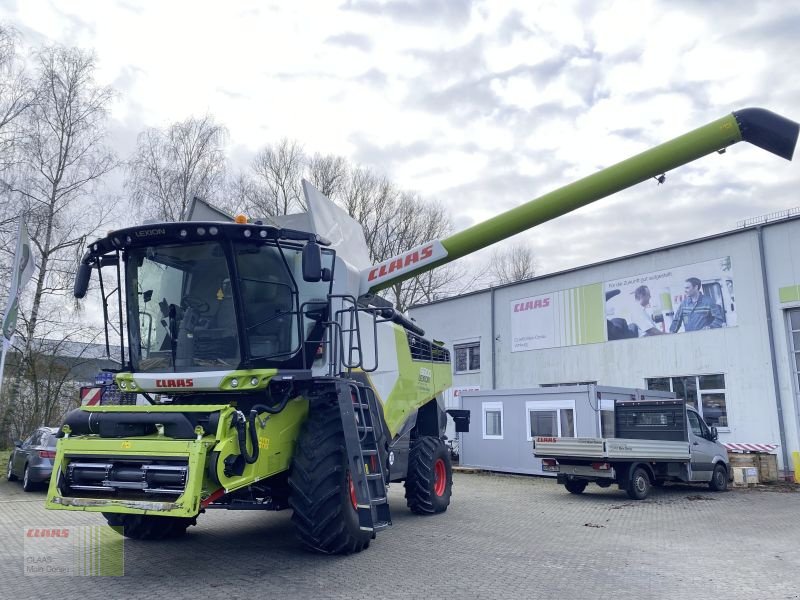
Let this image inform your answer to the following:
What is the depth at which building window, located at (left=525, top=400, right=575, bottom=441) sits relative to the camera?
17.3 meters

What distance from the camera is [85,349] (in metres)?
20.6

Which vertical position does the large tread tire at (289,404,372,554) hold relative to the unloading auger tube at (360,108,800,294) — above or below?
below

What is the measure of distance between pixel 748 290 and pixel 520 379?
899 centimetres

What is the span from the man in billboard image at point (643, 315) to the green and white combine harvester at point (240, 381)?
13863mm

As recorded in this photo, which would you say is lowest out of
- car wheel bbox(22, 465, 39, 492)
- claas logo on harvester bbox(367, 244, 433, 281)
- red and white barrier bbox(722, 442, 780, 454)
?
car wheel bbox(22, 465, 39, 492)

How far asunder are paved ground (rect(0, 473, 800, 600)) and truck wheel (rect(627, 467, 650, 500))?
152cm

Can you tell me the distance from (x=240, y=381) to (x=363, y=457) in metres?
1.44

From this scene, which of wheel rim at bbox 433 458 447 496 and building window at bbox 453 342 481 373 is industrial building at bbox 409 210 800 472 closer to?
building window at bbox 453 342 481 373

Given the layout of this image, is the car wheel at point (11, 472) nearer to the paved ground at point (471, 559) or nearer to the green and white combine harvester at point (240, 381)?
the paved ground at point (471, 559)

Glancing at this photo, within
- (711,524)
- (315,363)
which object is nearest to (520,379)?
(711,524)

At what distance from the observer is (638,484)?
45.0 feet

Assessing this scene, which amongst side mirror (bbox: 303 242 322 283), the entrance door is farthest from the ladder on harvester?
the entrance door

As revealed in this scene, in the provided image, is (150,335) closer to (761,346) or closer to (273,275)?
(273,275)

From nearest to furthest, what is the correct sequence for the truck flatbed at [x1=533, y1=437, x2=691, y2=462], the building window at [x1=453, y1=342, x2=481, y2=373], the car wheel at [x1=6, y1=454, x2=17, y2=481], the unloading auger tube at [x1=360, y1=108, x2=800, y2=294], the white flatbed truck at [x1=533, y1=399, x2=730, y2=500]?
the unloading auger tube at [x1=360, y1=108, x2=800, y2=294], the truck flatbed at [x1=533, y1=437, x2=691, y2=462], the white flatbed truck at [x1=533, y1=399, x2=730, y2=500], the car wheel at [x1=6, y1=454, x2=17, y2=481], the building window at [x1=453, y1=342, x2=481, y2=373]
